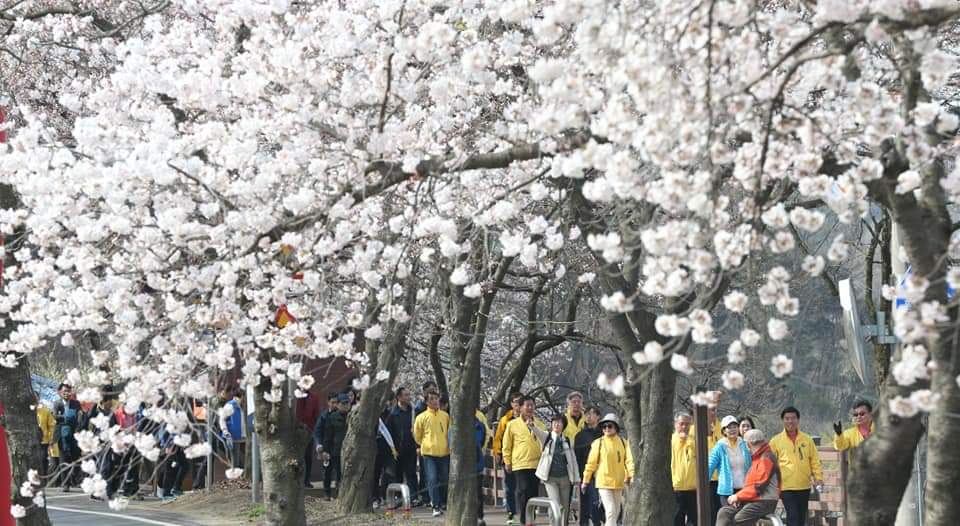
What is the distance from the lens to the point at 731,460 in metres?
14.8

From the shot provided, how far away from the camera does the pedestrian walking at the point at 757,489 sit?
13828mm

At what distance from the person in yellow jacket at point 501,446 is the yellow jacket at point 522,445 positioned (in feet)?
0.96

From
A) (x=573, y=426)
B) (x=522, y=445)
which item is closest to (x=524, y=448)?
(x=522, y=445)

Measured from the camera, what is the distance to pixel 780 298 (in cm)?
633

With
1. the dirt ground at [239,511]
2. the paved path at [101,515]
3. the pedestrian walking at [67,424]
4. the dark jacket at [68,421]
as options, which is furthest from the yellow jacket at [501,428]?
the dark jacket at [68,421]

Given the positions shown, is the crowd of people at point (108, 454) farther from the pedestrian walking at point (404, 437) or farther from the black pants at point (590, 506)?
the black pants at point (590, 506)

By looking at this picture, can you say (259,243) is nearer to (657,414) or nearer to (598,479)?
(657,414)

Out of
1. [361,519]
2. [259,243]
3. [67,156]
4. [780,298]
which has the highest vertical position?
[67,156]

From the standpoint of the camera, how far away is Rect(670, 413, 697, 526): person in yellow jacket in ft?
50.0

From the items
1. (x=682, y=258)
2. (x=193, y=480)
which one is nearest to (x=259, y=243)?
(x=682, y=258)

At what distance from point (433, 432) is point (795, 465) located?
19.7 ft

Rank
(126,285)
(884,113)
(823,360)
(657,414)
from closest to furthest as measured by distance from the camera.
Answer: (884,113)
(126,285)
(657,414)
(823,360)

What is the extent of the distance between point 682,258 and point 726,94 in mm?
765

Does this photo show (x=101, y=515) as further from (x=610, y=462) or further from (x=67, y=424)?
(x=610, y=462)
